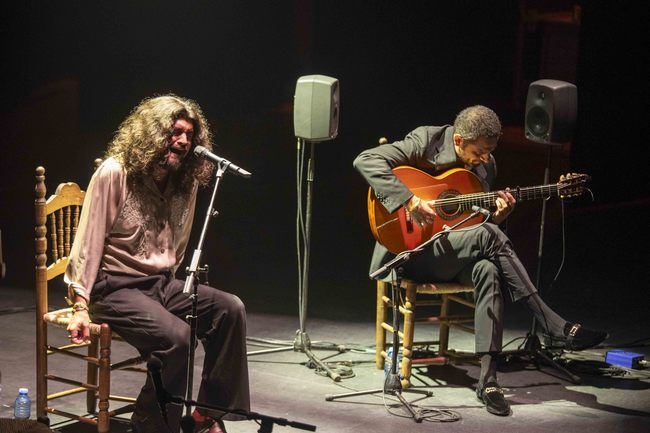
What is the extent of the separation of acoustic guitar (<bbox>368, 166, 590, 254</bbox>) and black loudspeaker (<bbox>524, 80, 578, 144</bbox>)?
44cm

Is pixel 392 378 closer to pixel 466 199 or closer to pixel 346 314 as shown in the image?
pixel 466 199

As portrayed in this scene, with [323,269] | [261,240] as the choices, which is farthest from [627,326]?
A: [261,240]

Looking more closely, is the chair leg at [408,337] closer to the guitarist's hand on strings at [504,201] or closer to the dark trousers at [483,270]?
the dark trousers at [483,270]

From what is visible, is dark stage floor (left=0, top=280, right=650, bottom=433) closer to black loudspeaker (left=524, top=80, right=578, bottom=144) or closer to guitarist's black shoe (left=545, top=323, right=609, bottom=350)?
guitarist's black shoe (left=545, top=323, right=609, bottom=350)

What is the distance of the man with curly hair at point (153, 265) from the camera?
3.18m

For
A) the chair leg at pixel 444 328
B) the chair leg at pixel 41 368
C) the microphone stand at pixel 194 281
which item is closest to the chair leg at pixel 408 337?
the chair leg at pixel 444 328

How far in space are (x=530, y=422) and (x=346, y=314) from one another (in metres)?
2.02

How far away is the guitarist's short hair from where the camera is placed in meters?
4.17

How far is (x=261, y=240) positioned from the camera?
752 centimetres

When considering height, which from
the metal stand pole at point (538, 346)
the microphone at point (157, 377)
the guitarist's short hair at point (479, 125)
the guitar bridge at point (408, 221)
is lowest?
the metal stand pole at point (538, 346)

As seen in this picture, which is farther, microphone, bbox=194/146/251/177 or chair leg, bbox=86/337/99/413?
chair leg, bbox=86/337/99/413

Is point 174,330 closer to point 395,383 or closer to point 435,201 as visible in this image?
point 395,383

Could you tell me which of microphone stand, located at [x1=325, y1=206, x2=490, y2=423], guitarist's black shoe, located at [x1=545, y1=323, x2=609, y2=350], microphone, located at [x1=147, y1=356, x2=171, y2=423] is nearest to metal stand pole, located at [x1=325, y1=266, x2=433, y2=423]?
microphone stand, located at [x1=325, y1=206, x2=490, y2=423]

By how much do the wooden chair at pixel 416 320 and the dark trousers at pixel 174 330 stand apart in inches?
39.8
